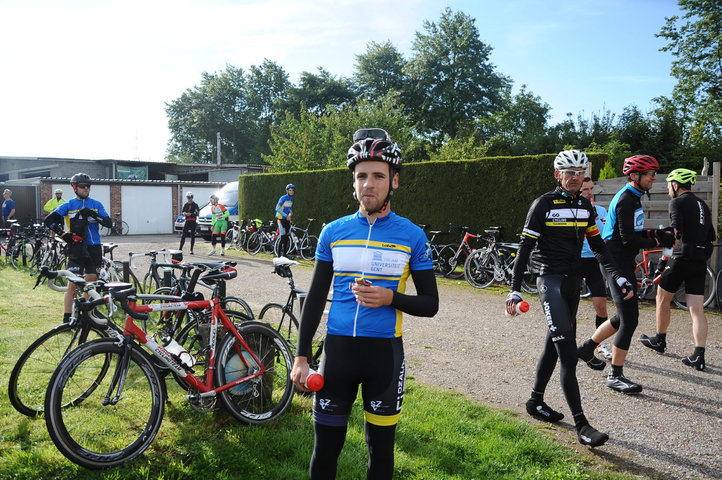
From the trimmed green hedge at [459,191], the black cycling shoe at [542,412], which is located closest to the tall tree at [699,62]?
the trimmed green hedge at [459,191]

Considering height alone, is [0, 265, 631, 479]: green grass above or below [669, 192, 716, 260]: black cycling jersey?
below

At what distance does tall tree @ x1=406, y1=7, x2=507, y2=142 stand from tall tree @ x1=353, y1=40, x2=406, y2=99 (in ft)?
7.88

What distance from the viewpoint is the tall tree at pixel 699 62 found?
30281 mm

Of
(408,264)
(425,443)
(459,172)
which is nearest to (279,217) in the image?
(459,172)

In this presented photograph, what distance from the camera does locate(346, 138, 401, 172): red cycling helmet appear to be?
8.11ft

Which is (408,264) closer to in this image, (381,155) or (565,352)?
(381,155)

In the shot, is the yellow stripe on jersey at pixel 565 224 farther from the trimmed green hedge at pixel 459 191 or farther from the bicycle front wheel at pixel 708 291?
the trimmed green hedge at pixel 459 191

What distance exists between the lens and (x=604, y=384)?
526 cm

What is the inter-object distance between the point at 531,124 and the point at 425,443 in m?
43.4

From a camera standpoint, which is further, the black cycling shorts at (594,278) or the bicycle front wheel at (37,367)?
the black cycling shorts at (594,278)

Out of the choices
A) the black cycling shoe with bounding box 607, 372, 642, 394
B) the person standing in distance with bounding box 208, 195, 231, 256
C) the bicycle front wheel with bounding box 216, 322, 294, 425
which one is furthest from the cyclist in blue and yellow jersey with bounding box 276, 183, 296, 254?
the black cycling shoe with bounding box 607, 372, 642, 394

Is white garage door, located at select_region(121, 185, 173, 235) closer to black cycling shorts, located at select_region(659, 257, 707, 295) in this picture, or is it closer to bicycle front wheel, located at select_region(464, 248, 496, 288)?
bicycle front wheel, located at select_region(464, 248, 496, 288)

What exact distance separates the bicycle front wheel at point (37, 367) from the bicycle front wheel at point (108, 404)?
657 millimetres

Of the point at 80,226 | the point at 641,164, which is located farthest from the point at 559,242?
the point at 80,226
